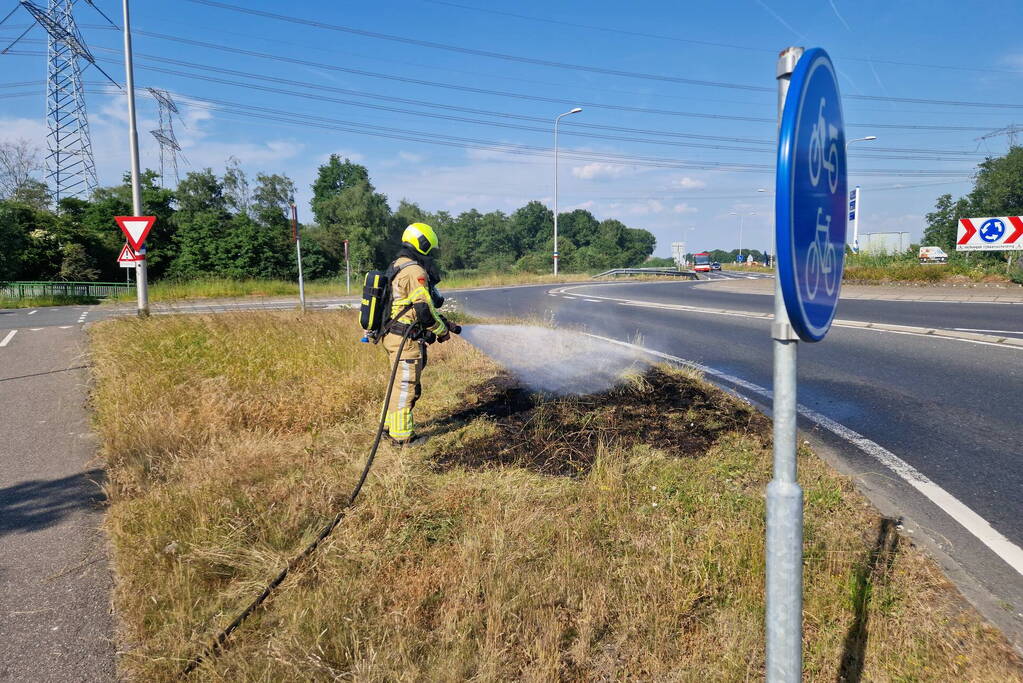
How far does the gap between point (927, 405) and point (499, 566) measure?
490 centimetres

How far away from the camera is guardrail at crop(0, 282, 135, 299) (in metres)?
25.6

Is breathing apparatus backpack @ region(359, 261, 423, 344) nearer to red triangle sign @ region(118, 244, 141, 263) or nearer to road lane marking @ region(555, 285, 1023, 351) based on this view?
road lane marking @ region(555, 285, 1023, 351)

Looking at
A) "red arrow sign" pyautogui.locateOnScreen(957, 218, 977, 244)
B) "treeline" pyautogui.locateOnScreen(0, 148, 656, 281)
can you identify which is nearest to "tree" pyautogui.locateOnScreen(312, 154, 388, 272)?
"treeline" pyautogui.locateOnScreen(0, 148, 656, 281)

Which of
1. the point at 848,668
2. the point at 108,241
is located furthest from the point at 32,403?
the point at 108,241

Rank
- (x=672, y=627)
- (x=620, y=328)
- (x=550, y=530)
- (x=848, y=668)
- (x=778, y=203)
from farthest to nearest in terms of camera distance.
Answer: (x=620, y=328)
(x=550, y=530)
(x=672, y=627)
(x=848, y=668)
(x=778, y=203)

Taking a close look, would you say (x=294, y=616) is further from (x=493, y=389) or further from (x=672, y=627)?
(x=493, y=389)

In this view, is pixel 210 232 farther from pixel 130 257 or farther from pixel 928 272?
pixel 928 272

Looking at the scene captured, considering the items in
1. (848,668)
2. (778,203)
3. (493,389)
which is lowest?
(848,668)

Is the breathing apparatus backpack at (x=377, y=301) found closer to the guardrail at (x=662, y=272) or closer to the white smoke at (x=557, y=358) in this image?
the white smoke at (x=557, y=358)

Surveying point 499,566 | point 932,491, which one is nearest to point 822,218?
point 499,566

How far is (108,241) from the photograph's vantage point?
33.1 meters

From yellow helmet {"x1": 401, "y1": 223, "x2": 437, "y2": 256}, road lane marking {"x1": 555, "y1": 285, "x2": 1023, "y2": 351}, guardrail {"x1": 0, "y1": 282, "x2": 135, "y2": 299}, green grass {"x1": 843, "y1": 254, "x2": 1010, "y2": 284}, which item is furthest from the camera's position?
guardrail {"x1": 0, "y1": 282, "x2": 135, "y2": 299}

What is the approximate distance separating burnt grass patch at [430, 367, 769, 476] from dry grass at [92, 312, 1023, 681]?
5 cm

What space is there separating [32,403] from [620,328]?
929 cm
